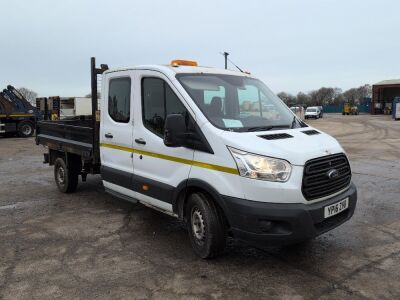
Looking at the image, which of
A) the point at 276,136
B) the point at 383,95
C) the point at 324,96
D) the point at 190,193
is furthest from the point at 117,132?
the point at 324,96

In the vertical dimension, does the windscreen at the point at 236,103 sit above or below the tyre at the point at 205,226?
above

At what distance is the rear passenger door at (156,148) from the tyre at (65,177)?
115 inches

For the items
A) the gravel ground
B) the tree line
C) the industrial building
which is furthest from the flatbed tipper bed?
the tree line

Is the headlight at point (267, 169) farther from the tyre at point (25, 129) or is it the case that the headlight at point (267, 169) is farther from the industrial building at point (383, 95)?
the industrial building at point (383, 95)

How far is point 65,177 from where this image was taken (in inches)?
316

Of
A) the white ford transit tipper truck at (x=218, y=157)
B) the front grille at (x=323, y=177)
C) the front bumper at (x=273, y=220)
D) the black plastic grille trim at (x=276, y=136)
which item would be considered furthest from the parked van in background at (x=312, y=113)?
the front bumper at (x=273, y=220)

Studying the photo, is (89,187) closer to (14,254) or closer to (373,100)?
(14,254)

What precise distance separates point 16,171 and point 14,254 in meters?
6.97

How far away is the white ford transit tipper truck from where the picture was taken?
4.04m

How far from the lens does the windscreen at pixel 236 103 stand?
4.68m

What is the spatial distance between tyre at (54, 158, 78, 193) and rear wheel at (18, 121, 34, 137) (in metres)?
18.7

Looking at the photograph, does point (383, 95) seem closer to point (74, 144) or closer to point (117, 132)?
point (74, 144)

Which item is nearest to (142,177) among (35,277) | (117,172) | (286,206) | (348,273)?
(117,172)

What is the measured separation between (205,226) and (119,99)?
239cm
